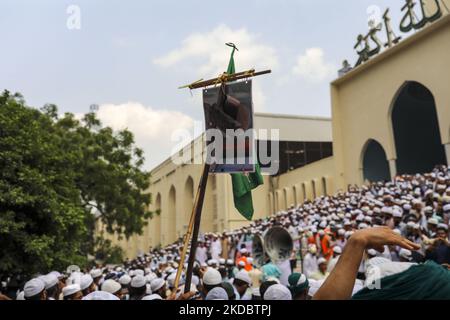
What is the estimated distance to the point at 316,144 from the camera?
95.0ft

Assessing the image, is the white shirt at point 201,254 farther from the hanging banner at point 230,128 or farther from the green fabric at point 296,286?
the hanging banner at point 230,128

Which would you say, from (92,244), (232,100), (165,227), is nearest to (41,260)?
(232,100)

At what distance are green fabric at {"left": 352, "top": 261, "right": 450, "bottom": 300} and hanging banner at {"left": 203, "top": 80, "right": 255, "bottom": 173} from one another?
2.36 meters

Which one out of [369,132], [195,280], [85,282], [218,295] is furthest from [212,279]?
[369,132]

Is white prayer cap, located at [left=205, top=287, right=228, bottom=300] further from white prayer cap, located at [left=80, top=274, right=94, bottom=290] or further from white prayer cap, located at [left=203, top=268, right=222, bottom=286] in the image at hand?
white prayer cap, located at [left=80, top=274, right=94, bottom=290]

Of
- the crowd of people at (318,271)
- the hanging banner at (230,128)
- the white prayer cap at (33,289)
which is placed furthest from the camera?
the white prayer cap at (33,289)

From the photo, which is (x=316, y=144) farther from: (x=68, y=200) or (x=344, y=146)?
(x=68, y=200)

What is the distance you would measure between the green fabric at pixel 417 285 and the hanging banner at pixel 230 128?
7.75 feet

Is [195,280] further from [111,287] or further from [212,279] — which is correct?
[212,279]

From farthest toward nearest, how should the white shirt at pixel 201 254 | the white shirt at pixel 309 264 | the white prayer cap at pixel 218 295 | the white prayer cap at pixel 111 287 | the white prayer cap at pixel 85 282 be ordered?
the white shirt at pixel 201 254
the white shirt at pixel 309 264
the white prayer cap at pixel 85 282
the white prayer cap at pixel 111 287
the white prayer cap at pixel 218 295

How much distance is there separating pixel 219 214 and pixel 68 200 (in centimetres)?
1881

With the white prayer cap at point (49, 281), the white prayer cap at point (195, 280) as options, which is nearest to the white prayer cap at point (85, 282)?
the white prayer cap at point (49, 281)

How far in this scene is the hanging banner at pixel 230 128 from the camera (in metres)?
3.61
